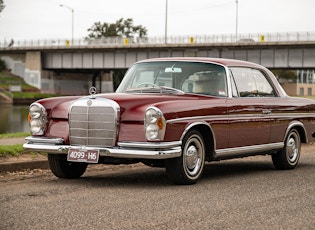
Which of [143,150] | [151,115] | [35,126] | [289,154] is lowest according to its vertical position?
[289,154]

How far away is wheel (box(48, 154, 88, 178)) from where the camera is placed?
29.6ft

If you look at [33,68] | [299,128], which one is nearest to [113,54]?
[33,68]

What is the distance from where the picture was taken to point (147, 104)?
27.1 feet

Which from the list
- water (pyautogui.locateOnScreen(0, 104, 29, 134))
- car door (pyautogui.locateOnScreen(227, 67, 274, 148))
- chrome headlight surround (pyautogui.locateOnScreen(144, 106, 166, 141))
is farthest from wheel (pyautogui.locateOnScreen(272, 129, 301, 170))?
water (pyautogui.locateOnScreen(0, 104, 29, 134))

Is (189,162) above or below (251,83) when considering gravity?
below

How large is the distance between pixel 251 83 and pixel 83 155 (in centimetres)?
327

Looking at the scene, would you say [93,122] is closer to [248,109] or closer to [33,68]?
[248,109]

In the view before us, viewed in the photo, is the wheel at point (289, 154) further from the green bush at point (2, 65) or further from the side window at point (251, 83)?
the green bush at point (2, 65)

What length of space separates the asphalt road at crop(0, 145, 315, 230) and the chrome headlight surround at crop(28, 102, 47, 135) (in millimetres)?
674

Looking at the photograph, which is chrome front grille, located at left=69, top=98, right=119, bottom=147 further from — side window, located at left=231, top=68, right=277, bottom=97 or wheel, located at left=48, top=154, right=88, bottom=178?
side window, located at left=231, top=68, right=277, bottom=97

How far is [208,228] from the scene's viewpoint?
18.5 feet

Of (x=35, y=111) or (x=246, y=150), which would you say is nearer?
(x=35, y=111)

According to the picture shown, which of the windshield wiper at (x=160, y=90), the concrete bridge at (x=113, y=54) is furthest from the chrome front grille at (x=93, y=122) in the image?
the concrete bridge at (x=113, y=54)

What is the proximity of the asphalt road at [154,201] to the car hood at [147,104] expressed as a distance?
35.2 inches
